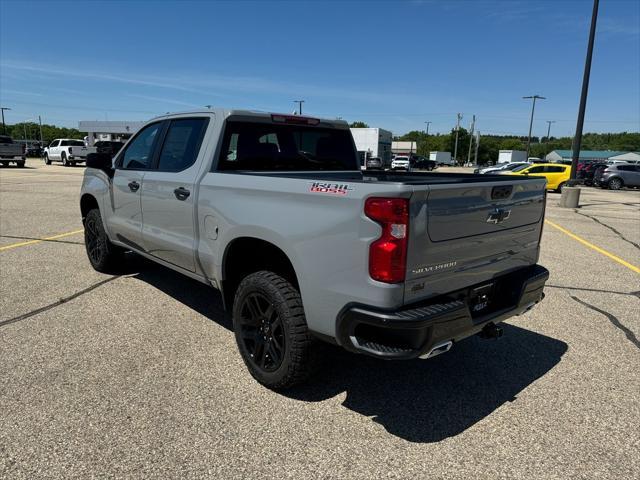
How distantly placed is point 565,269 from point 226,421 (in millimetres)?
5907

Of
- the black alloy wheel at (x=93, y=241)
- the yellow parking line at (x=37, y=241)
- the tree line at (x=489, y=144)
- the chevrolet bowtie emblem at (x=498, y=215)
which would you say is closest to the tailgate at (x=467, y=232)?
the chevrolet bowtie emblem at (x=498, y=215)

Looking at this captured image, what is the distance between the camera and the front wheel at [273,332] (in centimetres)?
297

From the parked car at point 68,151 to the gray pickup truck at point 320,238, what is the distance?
113ft

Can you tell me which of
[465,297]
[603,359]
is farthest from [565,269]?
[465,297]

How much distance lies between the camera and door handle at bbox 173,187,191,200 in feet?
12.6

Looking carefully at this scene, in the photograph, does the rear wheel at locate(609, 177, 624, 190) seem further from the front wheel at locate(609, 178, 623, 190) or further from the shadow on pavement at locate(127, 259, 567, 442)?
the shadow on pavement at locate(127, 259, 567, 442)

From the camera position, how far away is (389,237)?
96.4 inches

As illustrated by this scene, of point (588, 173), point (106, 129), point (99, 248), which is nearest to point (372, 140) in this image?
point (588, 173)

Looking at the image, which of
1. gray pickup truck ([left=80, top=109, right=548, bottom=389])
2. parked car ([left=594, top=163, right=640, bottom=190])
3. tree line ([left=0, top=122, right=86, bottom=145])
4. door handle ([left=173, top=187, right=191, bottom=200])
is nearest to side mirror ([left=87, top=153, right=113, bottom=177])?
gray pickup truck ([left=80, top=109, right=548, bottom=389])

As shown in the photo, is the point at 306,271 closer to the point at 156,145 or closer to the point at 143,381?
the point at 143,381

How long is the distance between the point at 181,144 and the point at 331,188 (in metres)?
2.07

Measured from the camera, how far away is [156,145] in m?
4.53

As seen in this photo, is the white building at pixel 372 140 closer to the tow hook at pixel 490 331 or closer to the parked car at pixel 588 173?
the parked car at pixel 588 173

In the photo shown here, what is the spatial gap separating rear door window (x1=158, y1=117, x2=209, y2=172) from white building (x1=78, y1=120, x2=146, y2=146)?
6216 cm
